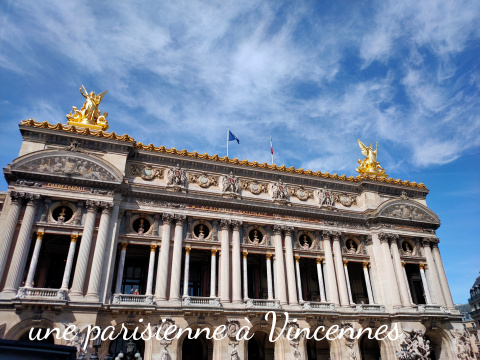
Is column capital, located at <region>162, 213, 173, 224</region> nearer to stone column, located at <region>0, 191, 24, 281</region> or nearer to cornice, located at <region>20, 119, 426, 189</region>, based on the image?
cornice, located at <region>20, 119, 426, 189</region>

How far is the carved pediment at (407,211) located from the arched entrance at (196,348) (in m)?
20.1

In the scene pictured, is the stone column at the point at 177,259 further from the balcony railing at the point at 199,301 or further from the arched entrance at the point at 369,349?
the arched entrance at the point at 369,349

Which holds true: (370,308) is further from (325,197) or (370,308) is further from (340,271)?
(325,197)

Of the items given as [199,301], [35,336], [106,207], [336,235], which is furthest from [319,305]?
[35,336]

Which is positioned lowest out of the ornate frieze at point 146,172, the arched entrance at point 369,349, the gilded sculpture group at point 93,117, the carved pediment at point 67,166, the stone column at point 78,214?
the arched entrance at point 369,349

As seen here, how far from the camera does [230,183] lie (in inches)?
1324

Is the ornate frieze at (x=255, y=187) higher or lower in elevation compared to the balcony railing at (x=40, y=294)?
higher

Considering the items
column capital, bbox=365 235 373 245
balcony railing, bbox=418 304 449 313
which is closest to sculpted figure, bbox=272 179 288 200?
column capital, bbox=365 235 373 245

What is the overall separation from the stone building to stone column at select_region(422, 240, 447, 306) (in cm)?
13

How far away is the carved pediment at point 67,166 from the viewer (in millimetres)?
27312

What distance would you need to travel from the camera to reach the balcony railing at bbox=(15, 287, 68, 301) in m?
23.7

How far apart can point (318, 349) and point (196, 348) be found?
37.0 ft

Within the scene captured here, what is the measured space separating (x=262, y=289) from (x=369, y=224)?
40.7 feet

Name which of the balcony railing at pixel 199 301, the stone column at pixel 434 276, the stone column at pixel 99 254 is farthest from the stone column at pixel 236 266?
the stone column at pixel 434 276
